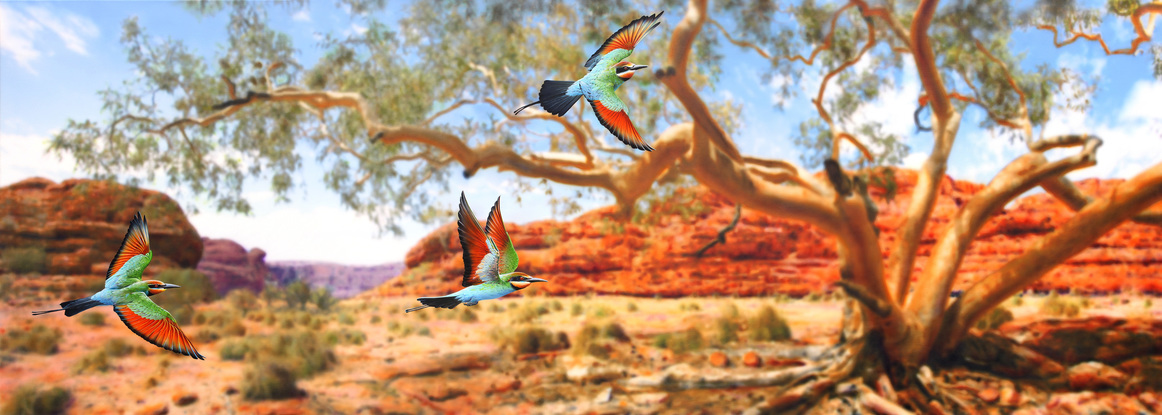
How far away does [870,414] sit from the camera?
7008mm

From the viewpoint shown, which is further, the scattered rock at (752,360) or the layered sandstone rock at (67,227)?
the layered sandstone rock at (67,227)

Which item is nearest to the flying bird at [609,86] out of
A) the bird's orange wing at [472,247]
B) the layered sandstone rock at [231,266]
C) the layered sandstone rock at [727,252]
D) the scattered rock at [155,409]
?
the bird's orange wing at [472,247]

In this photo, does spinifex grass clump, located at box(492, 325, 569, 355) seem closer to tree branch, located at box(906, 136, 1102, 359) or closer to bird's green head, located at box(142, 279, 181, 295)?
tree branch, located at box(906, 136, 1102, 359)

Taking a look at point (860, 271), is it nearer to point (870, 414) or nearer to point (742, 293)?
point (870, 414)

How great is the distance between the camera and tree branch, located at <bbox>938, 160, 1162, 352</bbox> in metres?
6.64

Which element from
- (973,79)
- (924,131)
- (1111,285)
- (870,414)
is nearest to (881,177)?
(924,131)

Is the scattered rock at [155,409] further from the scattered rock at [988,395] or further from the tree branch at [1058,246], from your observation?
the scattered rock at [988,395]

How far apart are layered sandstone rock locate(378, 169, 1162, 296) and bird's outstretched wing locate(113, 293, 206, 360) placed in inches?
847

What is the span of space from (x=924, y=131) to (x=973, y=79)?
6.91 feet

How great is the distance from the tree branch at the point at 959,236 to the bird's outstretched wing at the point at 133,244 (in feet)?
29.1

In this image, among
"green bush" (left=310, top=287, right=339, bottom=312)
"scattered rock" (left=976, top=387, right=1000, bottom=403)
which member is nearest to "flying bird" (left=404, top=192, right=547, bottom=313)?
"scattered rock" (left=976, top=387, right=1000, bottom=403)

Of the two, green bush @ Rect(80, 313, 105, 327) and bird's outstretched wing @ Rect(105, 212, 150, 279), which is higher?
bird's outstretched wing @ Rect(105, 212, 150, 279)

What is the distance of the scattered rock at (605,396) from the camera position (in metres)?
8.02

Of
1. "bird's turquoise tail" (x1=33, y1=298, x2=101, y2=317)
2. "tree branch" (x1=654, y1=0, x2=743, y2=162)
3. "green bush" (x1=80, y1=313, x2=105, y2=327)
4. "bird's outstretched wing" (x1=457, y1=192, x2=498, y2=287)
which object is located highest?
"tree branch" (x1=654, y1=0, x2=743, y2=162)
